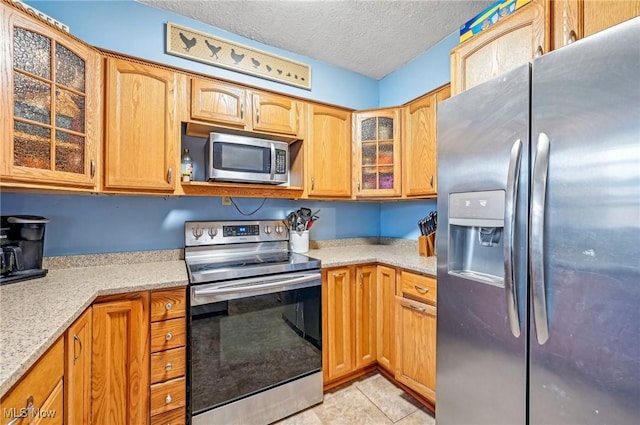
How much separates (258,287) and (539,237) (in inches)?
52.3

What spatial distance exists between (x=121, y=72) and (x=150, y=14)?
2.08 ft

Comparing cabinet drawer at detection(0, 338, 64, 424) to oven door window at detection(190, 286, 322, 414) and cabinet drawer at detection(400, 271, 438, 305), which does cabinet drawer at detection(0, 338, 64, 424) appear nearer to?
oven door window at detection(190, 286, 322, 414)

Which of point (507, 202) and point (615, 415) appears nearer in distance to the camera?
point (615, 415)

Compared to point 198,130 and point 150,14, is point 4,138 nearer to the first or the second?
point 198,130

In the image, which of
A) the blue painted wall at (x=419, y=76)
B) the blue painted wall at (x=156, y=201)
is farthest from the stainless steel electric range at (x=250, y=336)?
the blue painted wall at (x=419, y=76)

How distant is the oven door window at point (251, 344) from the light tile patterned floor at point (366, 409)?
0.79ft

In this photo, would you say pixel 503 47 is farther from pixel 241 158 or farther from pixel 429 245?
pixel 241 158

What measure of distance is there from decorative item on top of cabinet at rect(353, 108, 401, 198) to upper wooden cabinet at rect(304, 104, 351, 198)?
0.08m

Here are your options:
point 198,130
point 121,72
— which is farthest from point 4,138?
point 198,130

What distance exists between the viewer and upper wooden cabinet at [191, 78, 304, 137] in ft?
5.91

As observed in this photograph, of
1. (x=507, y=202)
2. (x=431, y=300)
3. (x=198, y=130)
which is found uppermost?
(x=198, y=130)

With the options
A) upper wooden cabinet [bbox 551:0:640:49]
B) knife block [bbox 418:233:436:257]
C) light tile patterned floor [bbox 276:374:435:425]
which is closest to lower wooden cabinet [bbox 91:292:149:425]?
light tile patterned floor [bbox 276:374:435:425]

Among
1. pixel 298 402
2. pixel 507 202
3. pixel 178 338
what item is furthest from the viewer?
pixel 298 402

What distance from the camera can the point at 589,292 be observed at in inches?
35.9
